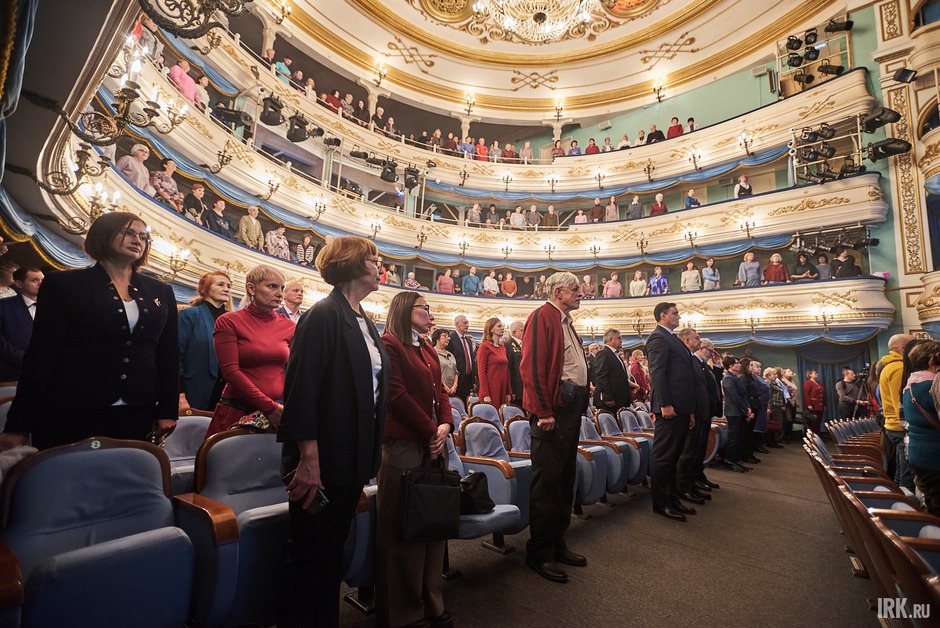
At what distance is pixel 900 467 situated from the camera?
3.47 meters

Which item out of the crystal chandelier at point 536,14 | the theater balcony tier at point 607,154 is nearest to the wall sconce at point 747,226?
the theater balcony tier at point 607,154

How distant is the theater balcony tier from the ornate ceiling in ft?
7.04

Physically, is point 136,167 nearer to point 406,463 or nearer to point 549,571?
point 406,463

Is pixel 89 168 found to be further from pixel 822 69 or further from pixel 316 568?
pixel 822 69

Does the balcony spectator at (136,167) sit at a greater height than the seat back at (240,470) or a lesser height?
greater

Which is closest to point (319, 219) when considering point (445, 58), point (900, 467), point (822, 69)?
point (445, 58)

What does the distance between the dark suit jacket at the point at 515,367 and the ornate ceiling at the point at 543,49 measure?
1079 cm

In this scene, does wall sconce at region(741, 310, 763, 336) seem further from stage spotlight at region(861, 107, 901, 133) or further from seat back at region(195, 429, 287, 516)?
seat back at region(195, 429, 287, 516)

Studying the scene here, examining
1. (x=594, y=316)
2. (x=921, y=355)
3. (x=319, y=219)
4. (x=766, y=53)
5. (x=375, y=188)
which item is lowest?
(x=921, y=355)

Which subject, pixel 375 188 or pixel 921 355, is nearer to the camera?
pixel 921 355

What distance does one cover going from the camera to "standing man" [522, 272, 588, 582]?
2205mm

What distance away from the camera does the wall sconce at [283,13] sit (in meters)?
10.5

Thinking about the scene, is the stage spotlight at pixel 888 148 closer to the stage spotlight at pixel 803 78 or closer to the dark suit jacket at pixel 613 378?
the stage spotlight at pixel 803 78

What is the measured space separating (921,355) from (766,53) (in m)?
12.8
